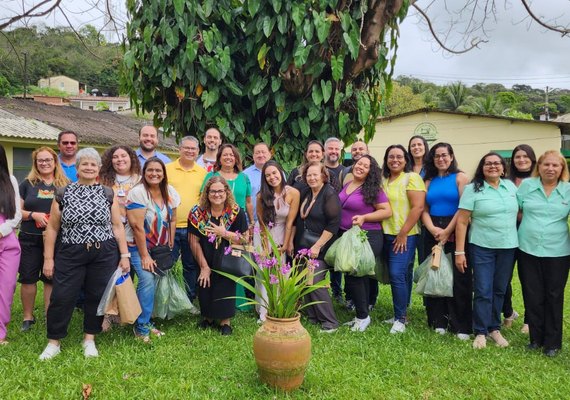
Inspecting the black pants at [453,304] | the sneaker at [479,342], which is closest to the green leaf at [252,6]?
the black pants at [453,304]

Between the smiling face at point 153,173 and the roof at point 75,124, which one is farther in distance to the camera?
the roof at point 75,124

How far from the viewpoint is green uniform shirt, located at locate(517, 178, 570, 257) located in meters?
3.97

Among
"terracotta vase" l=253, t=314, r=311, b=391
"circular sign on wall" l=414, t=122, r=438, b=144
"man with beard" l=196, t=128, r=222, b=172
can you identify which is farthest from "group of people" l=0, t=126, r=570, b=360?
"circular sign on wall" l=414, t=122, r=438, b=144

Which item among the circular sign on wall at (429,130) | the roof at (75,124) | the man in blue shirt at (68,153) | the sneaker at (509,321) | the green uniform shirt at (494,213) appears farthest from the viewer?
the circular sign on wall at (429,130)

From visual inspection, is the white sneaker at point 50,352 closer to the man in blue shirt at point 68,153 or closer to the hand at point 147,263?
the hand at point 147,263

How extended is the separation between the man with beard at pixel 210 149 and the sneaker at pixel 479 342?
312 centimetres

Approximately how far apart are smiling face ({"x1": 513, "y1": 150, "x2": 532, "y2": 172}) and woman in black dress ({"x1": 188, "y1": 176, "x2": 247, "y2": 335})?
8.66ft

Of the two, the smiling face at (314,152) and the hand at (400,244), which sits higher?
the smiling face at (314,152)

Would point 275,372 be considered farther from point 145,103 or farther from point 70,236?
point 145,103

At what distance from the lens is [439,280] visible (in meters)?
4.34

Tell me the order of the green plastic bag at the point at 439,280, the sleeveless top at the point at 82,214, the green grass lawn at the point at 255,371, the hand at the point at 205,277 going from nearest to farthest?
the green grass lawn at the point at 255,371 < the sleeveless top at the point at 82,214 < the green plastic bag at the point at 439,280 < the hand at the point at 205,277

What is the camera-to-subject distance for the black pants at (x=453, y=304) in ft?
14.5

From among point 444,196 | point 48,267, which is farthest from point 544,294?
point 48,267

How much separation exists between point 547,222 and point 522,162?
2.56ft
